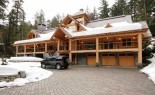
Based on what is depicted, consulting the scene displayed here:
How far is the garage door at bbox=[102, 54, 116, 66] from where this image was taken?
2673cm

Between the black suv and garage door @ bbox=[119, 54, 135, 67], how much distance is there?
8.47 m

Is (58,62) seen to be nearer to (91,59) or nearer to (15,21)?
(91,59)

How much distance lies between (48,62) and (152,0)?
29.4 m

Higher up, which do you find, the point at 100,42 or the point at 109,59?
the point at 100,42

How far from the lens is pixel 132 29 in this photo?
22.4 metres

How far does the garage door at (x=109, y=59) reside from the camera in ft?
87.7

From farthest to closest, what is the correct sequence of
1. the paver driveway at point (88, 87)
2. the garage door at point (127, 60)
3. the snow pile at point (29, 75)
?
the garage door at point (127, 60), the snow pile at point (29, 75), the paver driveway at point (88, 87)

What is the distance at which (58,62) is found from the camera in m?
23.3

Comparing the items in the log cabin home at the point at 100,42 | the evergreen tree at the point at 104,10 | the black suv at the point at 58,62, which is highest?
the evergreen tree at the point at 104,10

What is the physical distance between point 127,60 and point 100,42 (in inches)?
224

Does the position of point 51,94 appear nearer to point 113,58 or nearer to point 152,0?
point 113,58

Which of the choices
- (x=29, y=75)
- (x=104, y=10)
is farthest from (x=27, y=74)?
(x=104, y=10)

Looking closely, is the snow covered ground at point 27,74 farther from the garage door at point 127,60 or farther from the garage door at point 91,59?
the garage door at point 127,60

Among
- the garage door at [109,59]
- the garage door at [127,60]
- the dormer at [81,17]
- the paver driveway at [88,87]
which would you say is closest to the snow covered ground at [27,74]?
the paver driveway at [88,87]
